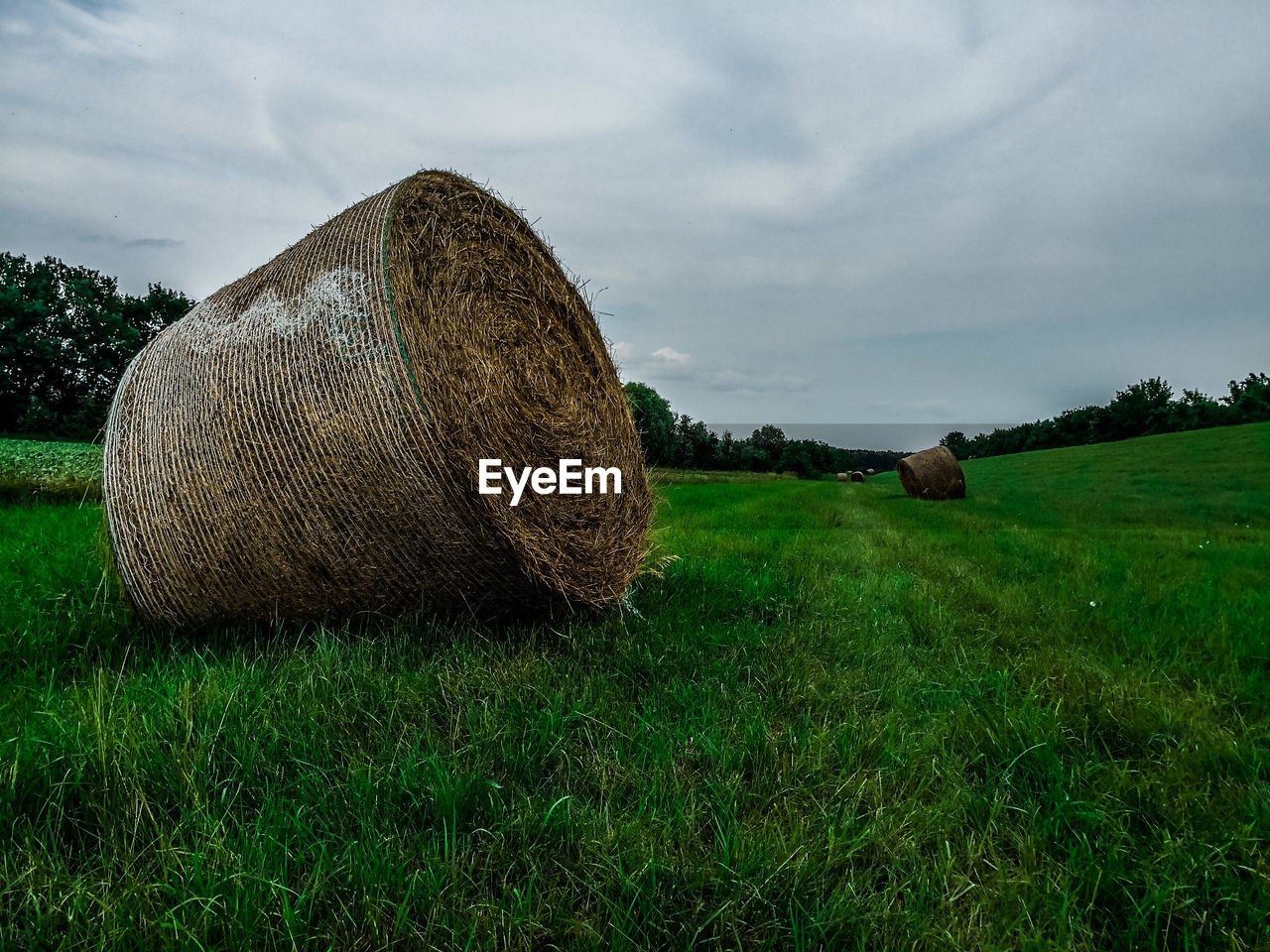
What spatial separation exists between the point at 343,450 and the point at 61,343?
36513mm

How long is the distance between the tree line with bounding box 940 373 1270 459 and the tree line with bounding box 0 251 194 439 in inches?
1786

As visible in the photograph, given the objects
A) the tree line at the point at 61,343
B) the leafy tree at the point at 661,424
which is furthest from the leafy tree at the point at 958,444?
the tree line at the point at 61,343

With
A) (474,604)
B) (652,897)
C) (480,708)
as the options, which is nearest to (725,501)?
(474,604)

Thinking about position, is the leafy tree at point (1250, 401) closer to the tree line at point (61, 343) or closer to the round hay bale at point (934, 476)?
the round hay bale at point (934, 476)

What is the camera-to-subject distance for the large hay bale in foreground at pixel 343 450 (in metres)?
3.33

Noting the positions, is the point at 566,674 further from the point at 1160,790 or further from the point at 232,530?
the point at 1160,790

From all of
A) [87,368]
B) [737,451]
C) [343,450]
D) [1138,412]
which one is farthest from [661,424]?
[1138,412]

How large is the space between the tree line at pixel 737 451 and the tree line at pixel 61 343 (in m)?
22.9

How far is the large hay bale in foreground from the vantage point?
10.9 ft

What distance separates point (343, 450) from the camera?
3.31m

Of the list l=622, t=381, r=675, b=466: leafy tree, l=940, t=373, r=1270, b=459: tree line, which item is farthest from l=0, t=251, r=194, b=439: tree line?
l=940, t=373, r=1270, b=459: tree line

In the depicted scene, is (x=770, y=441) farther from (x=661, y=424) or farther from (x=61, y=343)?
(x=61, y=343)

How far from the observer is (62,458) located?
34.1 ft

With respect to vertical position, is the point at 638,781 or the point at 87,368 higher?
the point at 87,368
